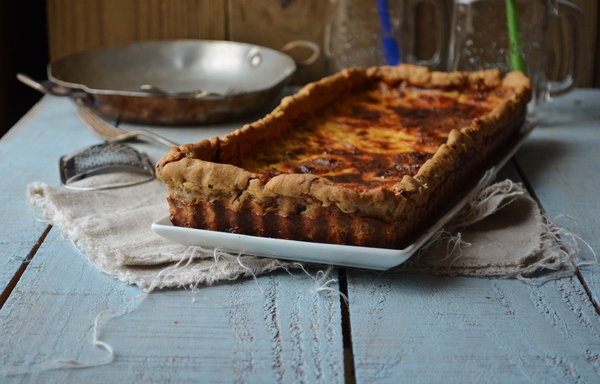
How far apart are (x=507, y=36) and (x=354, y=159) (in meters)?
0.85

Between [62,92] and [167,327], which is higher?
[167,327]

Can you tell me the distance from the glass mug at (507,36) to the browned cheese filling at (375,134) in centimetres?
26

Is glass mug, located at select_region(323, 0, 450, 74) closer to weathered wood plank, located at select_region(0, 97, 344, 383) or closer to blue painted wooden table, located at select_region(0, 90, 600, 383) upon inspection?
blue painted wooden table, located at select_region(0, 90, 600, 383)

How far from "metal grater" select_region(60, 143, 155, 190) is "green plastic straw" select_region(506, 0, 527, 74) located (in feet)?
3.36

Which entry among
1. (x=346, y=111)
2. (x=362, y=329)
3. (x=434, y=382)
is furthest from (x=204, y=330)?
(x=346, y=111)

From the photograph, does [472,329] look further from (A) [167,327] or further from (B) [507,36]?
(B) [507,36]

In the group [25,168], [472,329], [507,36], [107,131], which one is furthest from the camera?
[507,36]

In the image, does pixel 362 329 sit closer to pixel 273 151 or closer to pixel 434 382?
pixel 434 382

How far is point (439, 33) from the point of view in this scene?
2496 millimetres

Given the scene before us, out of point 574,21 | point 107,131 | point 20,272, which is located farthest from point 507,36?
point 20,272

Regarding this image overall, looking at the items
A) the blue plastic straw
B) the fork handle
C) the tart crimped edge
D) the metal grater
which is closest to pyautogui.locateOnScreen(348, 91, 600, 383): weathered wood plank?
the tart crimped edge

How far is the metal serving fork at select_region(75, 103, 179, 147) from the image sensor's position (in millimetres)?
1813

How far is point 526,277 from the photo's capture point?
3.93 ft

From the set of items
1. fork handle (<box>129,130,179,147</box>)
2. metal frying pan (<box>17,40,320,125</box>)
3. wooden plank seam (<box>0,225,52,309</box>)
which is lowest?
metal frying pan (<box>17,40,320,125</box>)
